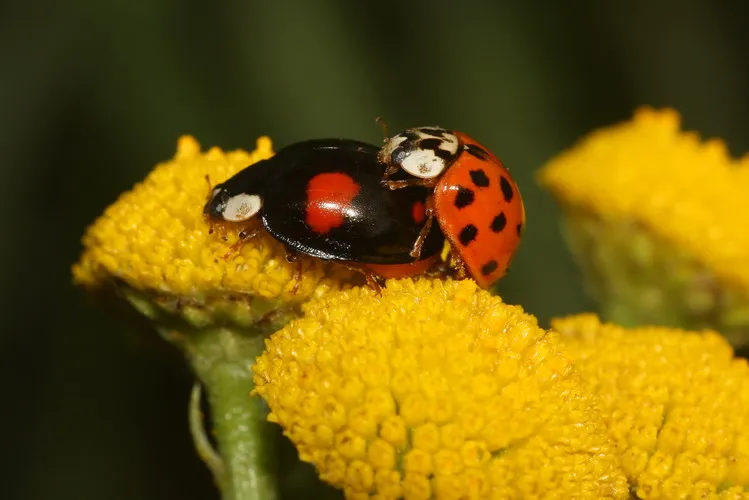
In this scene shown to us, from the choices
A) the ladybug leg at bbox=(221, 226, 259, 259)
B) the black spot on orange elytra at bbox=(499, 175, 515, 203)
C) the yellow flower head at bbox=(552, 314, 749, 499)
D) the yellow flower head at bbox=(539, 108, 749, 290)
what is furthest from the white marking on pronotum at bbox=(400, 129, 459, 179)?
the yellow flower head at bbox=(539, 108, 749, 290)

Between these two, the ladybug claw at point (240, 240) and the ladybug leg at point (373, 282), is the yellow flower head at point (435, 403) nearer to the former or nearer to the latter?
the ladybug leg at point (373, 282)

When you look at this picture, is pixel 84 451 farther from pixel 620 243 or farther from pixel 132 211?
pixel 620 243

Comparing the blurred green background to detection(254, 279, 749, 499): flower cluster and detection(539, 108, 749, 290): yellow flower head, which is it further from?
detection(254, 279, 749, 499): flower cluster

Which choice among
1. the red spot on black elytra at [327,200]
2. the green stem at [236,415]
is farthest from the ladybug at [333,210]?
the green stem at [236,415]

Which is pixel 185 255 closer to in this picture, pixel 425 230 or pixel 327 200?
pixel 327 200

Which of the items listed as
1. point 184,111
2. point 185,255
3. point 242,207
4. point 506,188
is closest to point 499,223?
point 506,188
